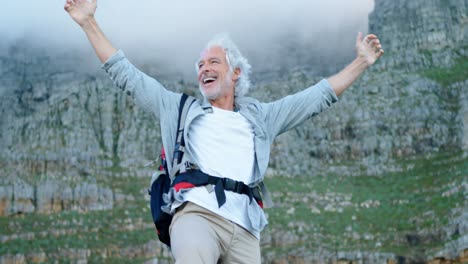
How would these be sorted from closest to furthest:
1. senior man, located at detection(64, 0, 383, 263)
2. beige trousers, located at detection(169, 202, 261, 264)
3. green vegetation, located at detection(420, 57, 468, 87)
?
beige trousers, located at detection(169, 202, 261, 264)
senior man, located at detection(64, 0, 383, 263)
green vegetation, located at detection(420, 57, 468, 87)

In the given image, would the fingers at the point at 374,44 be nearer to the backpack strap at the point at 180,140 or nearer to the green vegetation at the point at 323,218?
the backpack strap at the point at 180,140

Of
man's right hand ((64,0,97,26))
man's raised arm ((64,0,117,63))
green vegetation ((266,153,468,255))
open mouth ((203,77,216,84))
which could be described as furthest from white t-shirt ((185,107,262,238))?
green vegetation ((266,153,468,255))

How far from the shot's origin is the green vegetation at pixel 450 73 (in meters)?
68.4

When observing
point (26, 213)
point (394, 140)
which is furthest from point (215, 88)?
point (394, 140)

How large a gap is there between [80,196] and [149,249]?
1197 cm

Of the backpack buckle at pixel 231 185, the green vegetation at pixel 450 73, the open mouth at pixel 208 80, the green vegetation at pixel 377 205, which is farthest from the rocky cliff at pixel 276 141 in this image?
the backpack buckle at pixel 231 185

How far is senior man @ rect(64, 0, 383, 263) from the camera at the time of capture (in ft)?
16.5

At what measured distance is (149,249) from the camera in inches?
1932

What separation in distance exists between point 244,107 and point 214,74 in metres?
0.34

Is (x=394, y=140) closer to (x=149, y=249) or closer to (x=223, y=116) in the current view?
(x=149, y=249)

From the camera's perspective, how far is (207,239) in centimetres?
483

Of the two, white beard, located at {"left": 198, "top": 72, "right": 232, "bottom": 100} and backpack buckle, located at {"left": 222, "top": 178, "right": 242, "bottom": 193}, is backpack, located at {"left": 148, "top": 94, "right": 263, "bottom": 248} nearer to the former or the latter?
backpack buckle, located at {"left": 222, "top": 178, "right": 242, "bottom": 193}

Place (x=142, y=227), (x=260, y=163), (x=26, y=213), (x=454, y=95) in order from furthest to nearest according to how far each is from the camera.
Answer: (x=454, y=95)
(x=26, y=213)
(x=142, y=227)
(x=260, y=163)

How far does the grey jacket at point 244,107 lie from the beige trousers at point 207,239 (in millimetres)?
413
